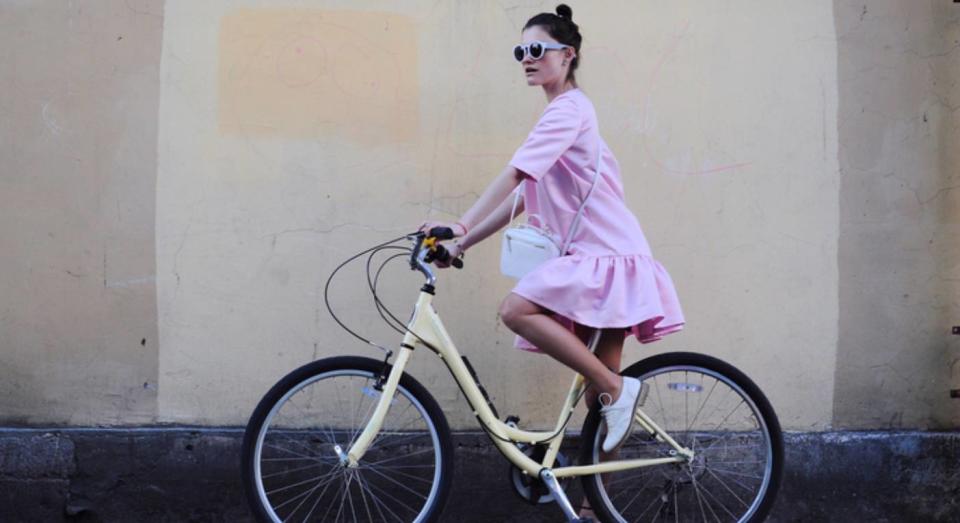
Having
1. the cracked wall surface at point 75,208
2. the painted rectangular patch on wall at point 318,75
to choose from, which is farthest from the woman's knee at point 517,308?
Answer: the cracked wall surface at point 75,208

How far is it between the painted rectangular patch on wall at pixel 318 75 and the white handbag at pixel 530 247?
1.09m

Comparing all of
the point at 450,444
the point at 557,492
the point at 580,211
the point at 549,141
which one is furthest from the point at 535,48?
the point at 557,492

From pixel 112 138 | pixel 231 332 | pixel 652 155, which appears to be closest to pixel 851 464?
pixel 652 155

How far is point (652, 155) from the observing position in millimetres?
4918

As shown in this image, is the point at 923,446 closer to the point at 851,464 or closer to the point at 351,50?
the point at 851,464

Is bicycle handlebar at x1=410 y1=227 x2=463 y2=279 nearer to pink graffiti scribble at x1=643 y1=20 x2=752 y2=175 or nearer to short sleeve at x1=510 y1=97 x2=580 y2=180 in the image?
short sleeve at x1=510 y1=97 x2=580 y2=180

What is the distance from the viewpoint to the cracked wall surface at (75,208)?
4.76 meters

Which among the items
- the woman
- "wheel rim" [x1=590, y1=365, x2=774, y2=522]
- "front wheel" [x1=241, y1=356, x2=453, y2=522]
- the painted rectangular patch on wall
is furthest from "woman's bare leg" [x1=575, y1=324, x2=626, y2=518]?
the painted rectangular patch on wall

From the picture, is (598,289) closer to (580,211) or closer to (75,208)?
(580,211)

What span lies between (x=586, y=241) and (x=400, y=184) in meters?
1.17

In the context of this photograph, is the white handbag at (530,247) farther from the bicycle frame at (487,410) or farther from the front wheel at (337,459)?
the front wheel at (337,459)

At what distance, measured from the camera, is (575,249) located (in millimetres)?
3996

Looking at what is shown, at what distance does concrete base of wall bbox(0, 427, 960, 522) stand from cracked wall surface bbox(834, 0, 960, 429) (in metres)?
0.18

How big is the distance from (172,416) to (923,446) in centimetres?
334
